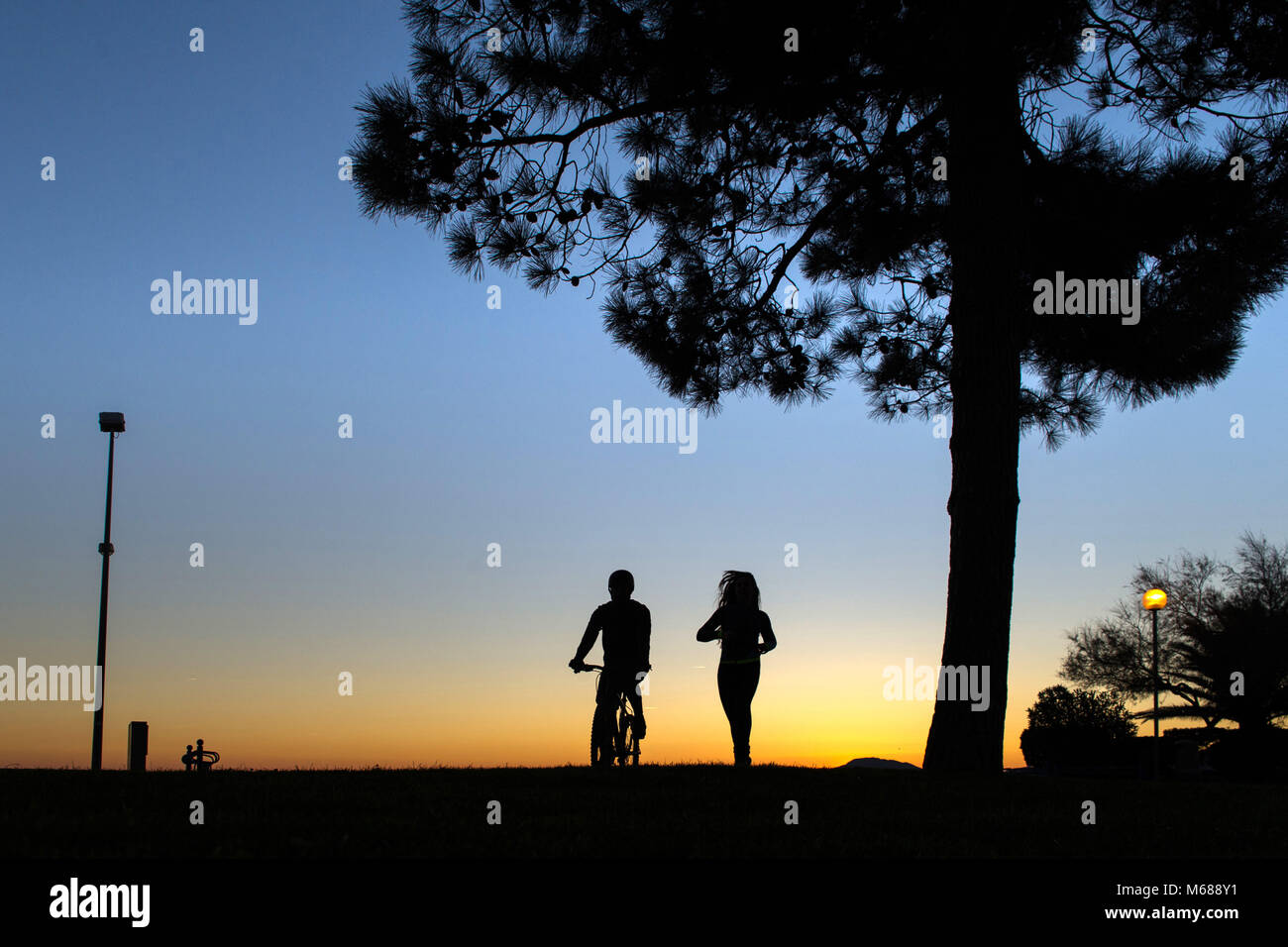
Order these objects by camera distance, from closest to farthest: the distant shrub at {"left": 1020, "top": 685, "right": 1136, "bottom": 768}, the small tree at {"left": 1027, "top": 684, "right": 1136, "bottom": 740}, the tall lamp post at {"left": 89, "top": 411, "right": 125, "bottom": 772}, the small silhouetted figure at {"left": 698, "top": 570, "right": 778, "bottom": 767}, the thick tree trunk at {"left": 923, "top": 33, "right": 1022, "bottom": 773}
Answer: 1. the thick tree trunk at {"left": 923, "top": 33, "right": 1022, "bottom": 773}
2. the small silhouetted figure at {"left": 698, "top": 570, "right": 778, "bottom": 767}
3. the tall lamp post at {"left": 89, "top": 411, "right": 125, "bottom": 772}
4. the distant shrub at {"left": 1020, "top": 685, "right": 1136, "bottom": 768}
5. the small tree at {"left": 1027, "top": 684, "right": 1136, "bottom": 740}

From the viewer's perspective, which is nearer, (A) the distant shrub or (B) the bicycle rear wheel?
(B) the bicycle rear wheel

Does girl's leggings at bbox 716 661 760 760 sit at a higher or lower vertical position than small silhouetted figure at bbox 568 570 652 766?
lower

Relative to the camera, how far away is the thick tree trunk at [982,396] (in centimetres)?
910

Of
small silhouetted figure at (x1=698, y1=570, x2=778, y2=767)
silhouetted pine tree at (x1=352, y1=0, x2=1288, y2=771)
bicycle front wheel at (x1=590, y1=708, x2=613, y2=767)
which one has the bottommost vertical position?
bicycle front wheel at (x1=590, y1=708, x2=613, y2=767)

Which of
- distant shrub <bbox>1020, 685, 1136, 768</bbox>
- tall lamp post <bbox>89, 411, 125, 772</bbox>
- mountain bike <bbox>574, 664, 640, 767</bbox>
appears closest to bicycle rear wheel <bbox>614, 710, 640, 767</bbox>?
mountain bike <bbox>574, 664, 640, 767</bbox>

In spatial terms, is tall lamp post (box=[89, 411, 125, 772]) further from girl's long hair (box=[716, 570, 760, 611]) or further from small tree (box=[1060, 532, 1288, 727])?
small tree (box=[1060, 532, 1288, 727])

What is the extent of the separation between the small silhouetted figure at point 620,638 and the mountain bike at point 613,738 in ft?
0.33

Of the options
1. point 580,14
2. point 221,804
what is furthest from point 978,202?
point 221,804

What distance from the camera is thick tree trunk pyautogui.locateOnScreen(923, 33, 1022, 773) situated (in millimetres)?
9102

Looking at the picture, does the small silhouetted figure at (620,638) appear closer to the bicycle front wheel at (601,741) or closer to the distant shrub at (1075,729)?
the bicycle front wheel at (601,741)

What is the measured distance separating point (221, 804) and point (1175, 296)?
992 centimetres

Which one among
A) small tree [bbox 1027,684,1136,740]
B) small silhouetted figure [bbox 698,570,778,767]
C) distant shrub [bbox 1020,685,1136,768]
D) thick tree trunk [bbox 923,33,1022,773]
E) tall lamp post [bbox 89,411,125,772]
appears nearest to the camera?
thick tree trunk [bbox 923,33,1022,773]

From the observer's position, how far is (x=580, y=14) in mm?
10047
